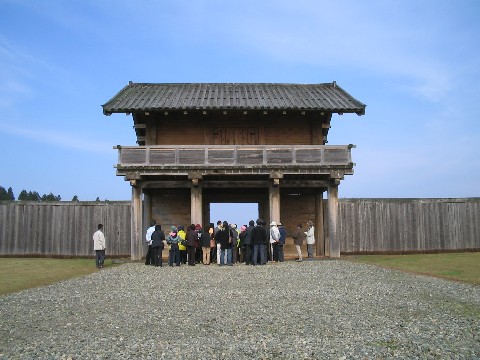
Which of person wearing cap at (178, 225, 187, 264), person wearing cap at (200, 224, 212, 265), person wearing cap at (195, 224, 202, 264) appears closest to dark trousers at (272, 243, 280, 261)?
person wearing cap at (200, 224, 212, 265)

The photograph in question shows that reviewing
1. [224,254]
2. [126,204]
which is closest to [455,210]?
[224,254]

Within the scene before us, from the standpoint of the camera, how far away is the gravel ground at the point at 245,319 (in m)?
7.68

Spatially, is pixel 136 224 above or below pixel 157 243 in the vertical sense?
above

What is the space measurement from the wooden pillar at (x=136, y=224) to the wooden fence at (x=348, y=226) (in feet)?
20.8

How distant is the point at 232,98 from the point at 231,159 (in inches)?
145

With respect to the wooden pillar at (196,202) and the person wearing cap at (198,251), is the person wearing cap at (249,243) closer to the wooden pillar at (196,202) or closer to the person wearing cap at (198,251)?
the person wearing cap at (198,251)

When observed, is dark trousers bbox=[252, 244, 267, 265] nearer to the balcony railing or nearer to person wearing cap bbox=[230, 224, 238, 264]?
person wearing cap bbox=[230, 224, 238, 264]

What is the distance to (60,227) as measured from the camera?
3069 centimetres

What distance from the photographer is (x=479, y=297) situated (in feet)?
41.3

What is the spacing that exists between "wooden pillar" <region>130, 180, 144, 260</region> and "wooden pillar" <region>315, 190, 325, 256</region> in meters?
9.59

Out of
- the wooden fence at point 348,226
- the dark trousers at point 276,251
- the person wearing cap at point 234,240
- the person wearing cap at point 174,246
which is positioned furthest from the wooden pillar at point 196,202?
the wooden fence at point 348,226

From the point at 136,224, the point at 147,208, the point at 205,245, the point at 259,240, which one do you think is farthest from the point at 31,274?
the point at 259,240

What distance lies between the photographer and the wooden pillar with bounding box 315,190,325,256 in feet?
92.1

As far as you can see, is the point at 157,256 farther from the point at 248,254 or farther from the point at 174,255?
the point at 248,254
